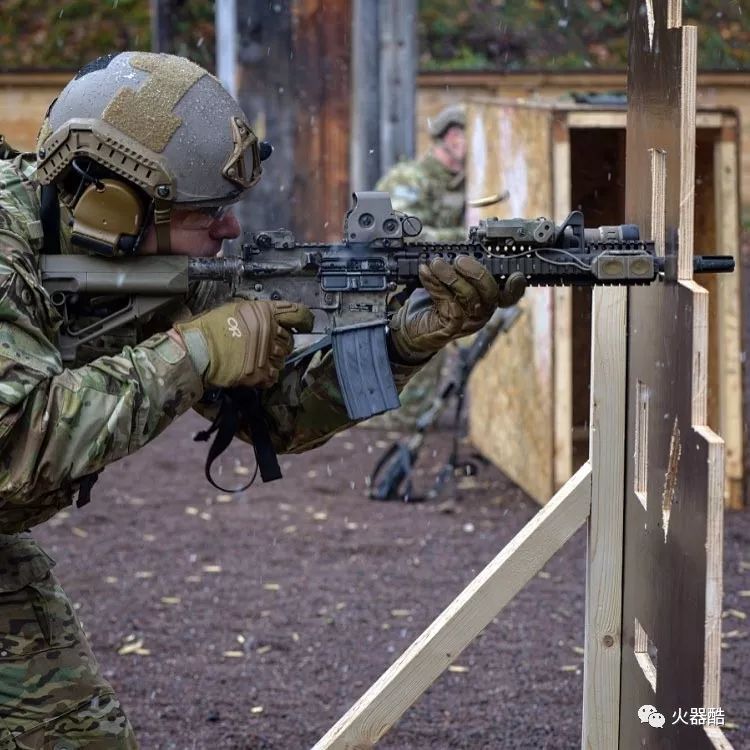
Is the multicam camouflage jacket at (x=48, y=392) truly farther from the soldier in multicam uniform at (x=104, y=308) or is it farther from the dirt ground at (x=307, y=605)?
the dirt ground at (x=307, y=605)

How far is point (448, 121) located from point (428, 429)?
2515mm

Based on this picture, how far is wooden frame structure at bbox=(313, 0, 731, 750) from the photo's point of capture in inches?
103

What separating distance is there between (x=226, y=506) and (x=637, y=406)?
434 cm

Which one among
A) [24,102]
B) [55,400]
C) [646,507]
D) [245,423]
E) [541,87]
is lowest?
[646,507]

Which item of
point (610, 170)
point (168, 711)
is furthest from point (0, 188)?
point (610, 170)

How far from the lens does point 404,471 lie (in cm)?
731

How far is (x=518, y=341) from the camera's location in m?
7.45

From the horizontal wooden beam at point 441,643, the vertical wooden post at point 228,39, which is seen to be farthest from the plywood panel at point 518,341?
the horizontal wooden beam at point 441,643

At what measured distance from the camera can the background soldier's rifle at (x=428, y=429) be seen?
7.06 m

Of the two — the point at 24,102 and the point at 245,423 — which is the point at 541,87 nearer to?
the point at 24,102

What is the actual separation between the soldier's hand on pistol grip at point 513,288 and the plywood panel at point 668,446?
294 mm

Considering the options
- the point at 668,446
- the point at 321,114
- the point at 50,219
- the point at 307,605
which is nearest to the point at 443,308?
the point at 668,446

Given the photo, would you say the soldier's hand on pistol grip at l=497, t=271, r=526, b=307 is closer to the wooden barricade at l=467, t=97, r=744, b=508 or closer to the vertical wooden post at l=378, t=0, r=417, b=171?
the wooden barricade at l=467, t=97, r=744, b=508

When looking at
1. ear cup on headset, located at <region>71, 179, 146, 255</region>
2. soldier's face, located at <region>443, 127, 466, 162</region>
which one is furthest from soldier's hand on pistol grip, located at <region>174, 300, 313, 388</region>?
soldier's face, located at <region>443, 127, 466, 162</region>
